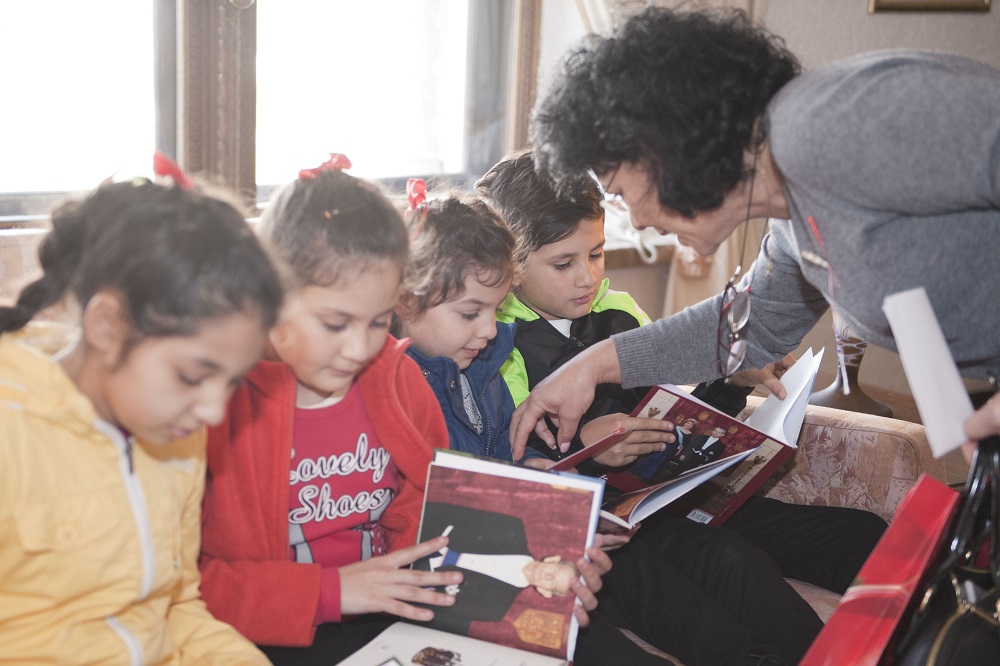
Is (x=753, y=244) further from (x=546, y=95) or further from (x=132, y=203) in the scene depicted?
(x=132, y=203)

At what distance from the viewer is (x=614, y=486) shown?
5.71ft

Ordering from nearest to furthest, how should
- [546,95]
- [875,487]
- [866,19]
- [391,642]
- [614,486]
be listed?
[391,642] → [546,95] → [614,486] → [875,487] → [866,19]

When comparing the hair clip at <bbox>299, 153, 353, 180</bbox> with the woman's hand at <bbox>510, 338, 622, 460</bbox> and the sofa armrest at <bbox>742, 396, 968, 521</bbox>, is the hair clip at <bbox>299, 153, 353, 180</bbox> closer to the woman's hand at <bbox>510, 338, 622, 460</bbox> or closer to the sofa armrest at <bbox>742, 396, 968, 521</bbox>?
the woman's hand at <bbox>510, 338, 622, 460</bbox>

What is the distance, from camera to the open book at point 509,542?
1240 mm

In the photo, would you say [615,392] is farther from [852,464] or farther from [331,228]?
[331,228]

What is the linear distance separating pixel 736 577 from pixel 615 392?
47cm

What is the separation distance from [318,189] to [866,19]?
10.6ft

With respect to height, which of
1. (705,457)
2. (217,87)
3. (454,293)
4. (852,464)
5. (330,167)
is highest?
(217,87)

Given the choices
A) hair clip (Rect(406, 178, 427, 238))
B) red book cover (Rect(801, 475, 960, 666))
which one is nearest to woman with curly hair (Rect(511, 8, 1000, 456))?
red book cover (Rect(801, 475, 960, 666))

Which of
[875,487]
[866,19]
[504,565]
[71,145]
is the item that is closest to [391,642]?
[504,565]

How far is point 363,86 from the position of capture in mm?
2857

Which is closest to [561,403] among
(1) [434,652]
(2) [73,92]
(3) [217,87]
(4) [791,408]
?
(4) [791,408]

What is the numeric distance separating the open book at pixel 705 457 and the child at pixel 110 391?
664 mm

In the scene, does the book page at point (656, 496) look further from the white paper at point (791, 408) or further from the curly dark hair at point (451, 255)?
the curly dark hair at point (451, 255)
